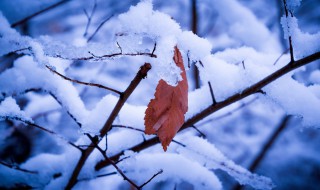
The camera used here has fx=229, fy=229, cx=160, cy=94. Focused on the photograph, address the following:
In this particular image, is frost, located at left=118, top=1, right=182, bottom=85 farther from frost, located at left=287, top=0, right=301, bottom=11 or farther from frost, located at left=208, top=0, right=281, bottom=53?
frost, located at left=208, top=0, right=281, bottom=53

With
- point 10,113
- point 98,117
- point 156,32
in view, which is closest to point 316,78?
point 156,32

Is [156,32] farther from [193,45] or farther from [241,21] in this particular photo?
[241,21]

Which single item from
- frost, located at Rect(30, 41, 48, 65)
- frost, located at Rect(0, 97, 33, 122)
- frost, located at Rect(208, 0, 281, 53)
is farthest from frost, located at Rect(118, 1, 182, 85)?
frost, located at Rect(208, 0, 281, 53)

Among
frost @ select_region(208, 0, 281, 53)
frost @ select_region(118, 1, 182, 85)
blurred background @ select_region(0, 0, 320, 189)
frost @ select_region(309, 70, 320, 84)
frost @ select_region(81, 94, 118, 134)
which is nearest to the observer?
frost @ select_region(118, 1, 182, 85)

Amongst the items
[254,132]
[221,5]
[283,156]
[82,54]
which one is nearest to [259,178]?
[82,54]

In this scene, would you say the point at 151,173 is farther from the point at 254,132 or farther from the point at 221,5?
the point at 254,132
